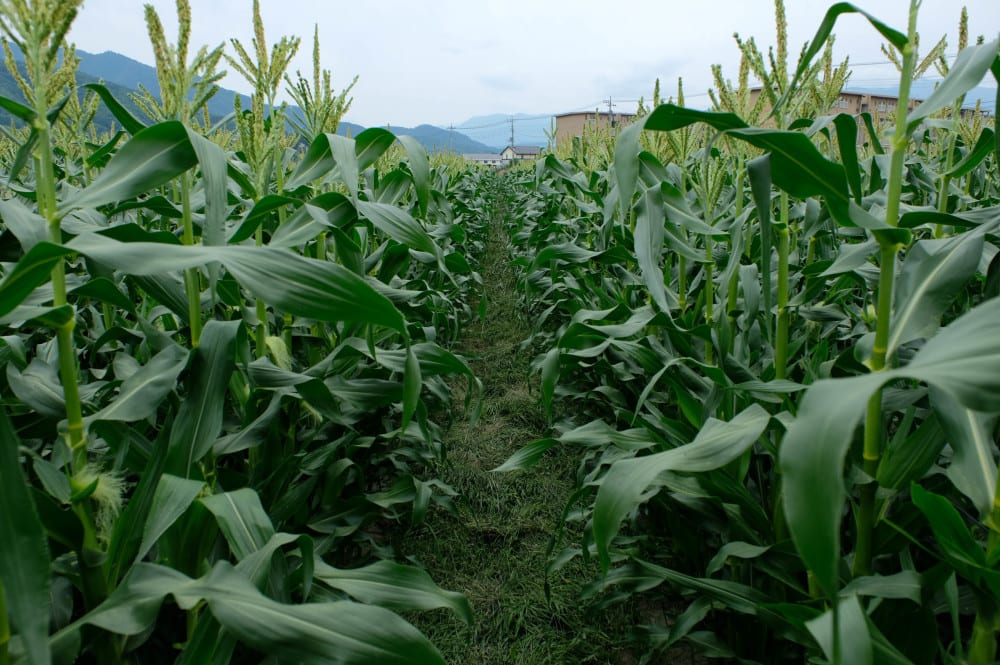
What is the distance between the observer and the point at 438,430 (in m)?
2.63

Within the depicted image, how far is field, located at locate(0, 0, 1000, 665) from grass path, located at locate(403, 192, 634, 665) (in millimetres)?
13

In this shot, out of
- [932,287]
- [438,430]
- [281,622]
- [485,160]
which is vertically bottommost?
[438,430]

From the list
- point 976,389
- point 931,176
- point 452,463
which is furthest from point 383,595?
point 931,176

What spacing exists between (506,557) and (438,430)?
634mm

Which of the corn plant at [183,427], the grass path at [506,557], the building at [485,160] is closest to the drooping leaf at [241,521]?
the corn plant at [183,427]

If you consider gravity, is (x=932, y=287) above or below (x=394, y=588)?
above

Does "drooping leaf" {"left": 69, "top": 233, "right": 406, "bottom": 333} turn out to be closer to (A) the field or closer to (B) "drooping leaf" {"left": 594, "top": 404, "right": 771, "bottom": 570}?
(A) the field

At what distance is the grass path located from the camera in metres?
1.80

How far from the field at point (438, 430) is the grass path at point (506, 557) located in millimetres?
13

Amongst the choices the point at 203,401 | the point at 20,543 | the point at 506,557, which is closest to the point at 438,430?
the point at 506,557

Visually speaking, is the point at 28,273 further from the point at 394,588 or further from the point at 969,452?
the point at 969,452

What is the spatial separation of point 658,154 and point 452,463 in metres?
1.86

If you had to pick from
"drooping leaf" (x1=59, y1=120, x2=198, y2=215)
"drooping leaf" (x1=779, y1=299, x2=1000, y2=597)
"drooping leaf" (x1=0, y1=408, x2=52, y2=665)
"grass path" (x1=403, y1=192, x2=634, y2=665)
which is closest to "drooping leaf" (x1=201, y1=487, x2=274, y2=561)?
"drooping leaf" (x1=0, y1=408, x2=52, y2=665)

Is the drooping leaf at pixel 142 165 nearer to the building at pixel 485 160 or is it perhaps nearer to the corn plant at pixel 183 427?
the corn plant at pixel 183 427
